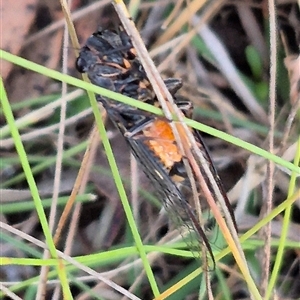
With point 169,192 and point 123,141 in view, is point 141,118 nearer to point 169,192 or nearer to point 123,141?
point 169,192

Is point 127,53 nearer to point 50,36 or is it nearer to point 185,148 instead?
point 185,148

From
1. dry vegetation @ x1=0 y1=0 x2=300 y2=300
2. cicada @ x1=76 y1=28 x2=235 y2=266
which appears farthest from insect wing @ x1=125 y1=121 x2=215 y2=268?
dry vegetation @ x1=0 y1=0 x2=300 y2=300

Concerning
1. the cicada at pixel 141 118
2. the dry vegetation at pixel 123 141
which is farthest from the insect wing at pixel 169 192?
the dry vegetation at pixel 123 141

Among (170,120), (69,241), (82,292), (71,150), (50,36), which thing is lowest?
(82,292)

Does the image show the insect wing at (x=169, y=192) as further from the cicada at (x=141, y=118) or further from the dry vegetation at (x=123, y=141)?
the dry vegetation at (x=123, y=141)

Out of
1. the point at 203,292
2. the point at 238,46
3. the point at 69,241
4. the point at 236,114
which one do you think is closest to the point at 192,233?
the point at 203,292

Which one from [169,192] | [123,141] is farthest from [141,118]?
[123,141]
